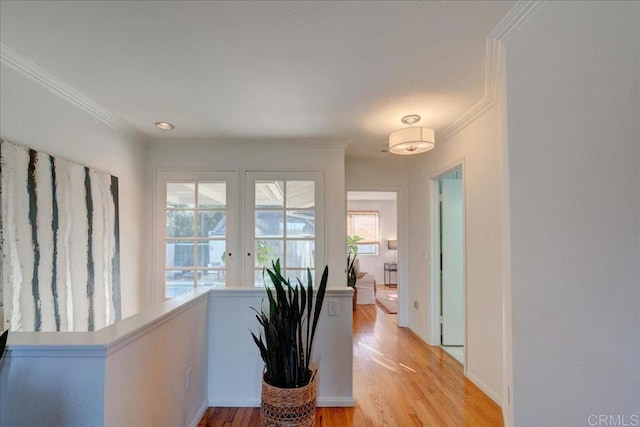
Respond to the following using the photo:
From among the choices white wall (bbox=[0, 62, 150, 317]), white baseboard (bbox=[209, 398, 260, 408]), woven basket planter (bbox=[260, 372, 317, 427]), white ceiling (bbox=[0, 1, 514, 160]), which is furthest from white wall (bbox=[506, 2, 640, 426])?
white wall (bbox=[0, 62, 150, 317])

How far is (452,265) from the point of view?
11.0 feet

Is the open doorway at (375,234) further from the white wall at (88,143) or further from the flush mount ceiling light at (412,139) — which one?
the white wall at (88,143)

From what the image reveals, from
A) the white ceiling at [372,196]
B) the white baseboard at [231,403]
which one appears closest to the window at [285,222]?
the white baseboard at [231,403]

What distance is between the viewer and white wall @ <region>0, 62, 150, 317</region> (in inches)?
68.2

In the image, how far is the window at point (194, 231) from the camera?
3.23 m

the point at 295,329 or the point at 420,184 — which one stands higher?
the point at 420,184

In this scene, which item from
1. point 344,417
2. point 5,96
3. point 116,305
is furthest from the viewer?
point 116,305

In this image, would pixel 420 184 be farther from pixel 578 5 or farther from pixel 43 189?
pixel 43 189

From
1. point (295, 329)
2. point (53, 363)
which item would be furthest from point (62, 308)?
point (295, 329)

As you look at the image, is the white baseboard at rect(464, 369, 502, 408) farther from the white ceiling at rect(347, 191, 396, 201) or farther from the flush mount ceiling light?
the white ceiling at rect(347, 191, 396, 201)

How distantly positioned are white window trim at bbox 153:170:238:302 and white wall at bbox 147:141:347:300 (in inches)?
2.2

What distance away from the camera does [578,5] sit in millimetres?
1106

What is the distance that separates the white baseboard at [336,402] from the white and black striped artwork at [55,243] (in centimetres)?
185

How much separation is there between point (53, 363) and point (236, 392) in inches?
53.9
